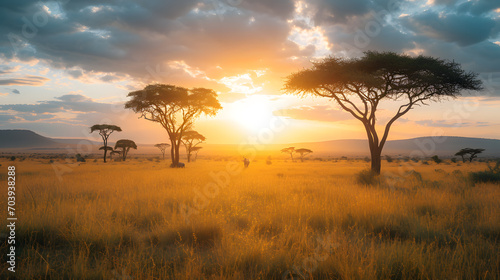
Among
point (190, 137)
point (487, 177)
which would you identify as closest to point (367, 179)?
point (487, 177)

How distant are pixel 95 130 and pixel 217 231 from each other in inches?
1811

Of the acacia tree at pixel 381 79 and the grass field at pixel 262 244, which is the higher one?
the acacia tree at pixel 381 79

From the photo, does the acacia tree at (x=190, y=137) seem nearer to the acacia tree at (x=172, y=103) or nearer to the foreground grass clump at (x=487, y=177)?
the acacia tree at (x=172, y=103)

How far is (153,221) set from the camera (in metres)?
5.29

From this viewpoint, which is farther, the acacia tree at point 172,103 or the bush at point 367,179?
the acacia tree at point 172,103

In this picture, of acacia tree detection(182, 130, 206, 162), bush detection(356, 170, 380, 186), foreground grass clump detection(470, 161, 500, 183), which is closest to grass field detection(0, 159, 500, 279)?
bush detection(356, 170, 380, 186)

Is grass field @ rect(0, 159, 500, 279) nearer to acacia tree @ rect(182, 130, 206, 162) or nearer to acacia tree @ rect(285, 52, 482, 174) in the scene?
acacia tree @ rect(285, 52, 482, 174)

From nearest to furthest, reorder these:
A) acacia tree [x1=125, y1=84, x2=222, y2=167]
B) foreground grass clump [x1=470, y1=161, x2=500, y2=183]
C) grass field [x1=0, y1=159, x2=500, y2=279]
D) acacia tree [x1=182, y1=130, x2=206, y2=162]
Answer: grass field [x1=0, y1=159, x2=500, y2=279], foreground grass clump [x1=470, y1=161, x2=500, y2=183], acacia tree [x1=125, y1=84, x2=222, y2=167], acacia tree [x1=182, y1=130, x2=206, y2=162]

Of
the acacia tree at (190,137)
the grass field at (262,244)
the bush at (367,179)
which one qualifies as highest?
the acacia tree at (190,137)

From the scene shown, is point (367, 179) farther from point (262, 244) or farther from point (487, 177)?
point (262, 244)

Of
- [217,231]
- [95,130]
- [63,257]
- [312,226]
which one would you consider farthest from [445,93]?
[95,130]

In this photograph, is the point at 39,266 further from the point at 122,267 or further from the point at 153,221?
the point at 153,221

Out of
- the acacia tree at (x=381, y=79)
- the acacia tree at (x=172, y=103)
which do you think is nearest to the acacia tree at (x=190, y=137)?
the acacia tree at (x=172, y=103)

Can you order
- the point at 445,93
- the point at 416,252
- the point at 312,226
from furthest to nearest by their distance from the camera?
the point at 445,93 < the point at 312,226 < the point at 416,252
